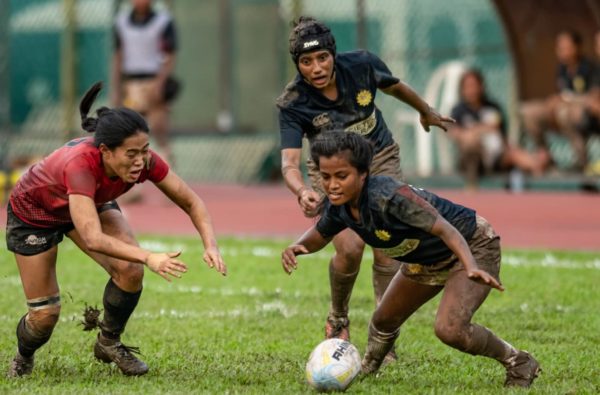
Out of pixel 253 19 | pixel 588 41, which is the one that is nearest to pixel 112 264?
pixel 588 41

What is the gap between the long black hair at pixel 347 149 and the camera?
641cm

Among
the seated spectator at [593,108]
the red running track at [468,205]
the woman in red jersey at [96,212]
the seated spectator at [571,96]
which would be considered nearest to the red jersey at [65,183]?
the woman in red jersey at [96,212]

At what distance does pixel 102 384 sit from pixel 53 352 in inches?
44.4

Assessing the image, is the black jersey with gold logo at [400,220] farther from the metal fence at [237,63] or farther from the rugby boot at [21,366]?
the metal fence at [237,63]

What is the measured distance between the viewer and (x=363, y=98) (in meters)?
7.72

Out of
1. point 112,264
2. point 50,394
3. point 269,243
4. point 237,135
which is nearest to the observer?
point 50,394

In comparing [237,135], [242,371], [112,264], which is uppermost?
[112,264]

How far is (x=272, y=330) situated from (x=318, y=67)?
1852 mm

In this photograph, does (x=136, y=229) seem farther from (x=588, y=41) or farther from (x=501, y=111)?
(x=588, y=41)

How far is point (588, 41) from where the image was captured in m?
19.2

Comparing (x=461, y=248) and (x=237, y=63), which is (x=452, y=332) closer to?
(x=461, y=248)

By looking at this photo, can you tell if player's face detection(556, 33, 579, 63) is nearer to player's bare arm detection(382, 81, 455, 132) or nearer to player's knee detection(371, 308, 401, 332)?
player's bare arm detection(382, 81, 455, 132)

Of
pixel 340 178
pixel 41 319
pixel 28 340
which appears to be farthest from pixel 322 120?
pixel 28 340

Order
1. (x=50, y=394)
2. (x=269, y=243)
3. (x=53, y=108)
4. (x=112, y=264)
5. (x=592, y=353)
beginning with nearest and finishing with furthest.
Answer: (x=50, y=394)
(x=112, y=264)
(x=592, y=353)
(x=269, y=243)
(x=53, y=108)
